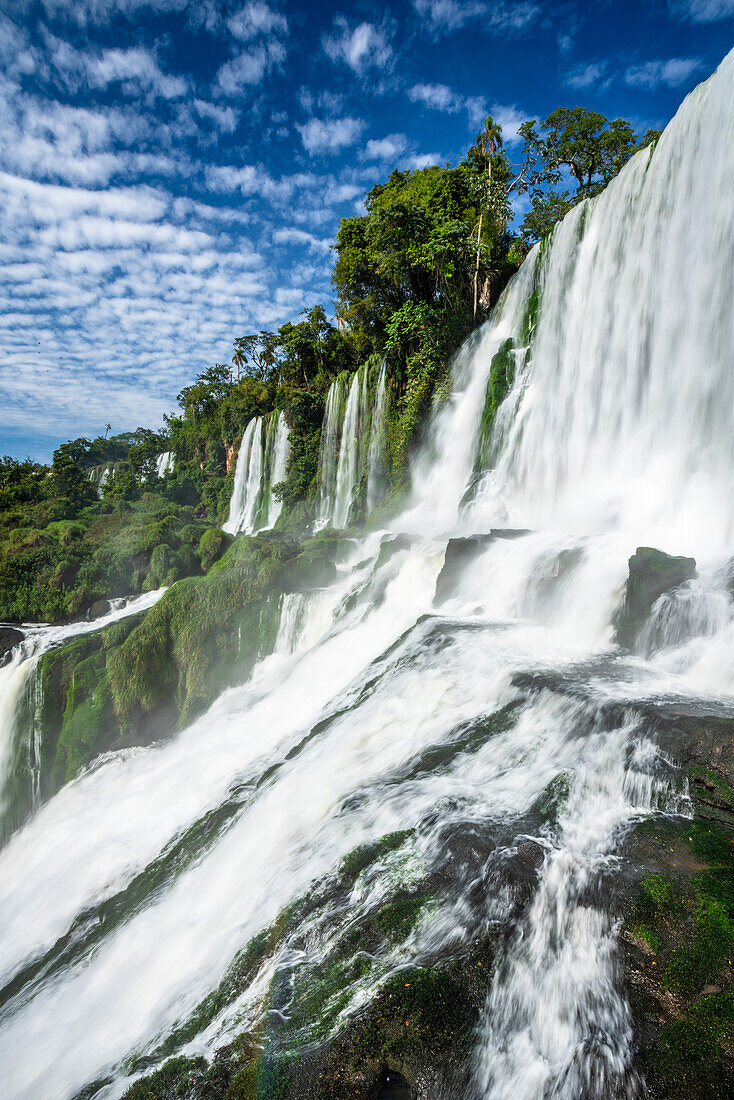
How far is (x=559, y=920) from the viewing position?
2805 millimetres

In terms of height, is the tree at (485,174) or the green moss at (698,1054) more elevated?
the tree at (485,174)

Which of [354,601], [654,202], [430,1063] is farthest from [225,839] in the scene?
[654,202]

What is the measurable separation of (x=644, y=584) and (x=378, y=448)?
14594 mm

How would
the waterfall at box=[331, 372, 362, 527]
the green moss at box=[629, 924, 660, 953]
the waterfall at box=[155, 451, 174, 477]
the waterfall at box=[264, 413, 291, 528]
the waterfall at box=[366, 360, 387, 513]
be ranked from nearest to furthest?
the green moss at box=[629, 924, 660, 953], the waterfall at box=[366, 360, 387, 513], the waterfall at box=[331, 372, 362, 527], the waterfall at box=[264, 413, 291, 528], the waterfall at box=[155, 451, 174, 477]

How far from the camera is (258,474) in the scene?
31.1m

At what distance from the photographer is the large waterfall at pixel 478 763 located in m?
2.84

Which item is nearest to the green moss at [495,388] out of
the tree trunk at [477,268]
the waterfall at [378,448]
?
the tree trunk at [477,268]

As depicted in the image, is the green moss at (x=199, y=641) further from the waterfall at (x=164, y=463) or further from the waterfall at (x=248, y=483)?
the waterfall at (x=164, y=463)

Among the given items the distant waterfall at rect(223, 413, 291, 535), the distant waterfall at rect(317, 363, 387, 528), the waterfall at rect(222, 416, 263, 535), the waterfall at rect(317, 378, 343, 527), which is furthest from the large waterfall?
the waterfall at rect(222, 416, 263, 535)

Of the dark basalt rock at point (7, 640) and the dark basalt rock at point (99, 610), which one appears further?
the dark basalt rock at point (99, 610)

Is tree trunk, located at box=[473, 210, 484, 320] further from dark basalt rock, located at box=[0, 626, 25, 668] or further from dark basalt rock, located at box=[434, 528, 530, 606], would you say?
dark basalt rock, located at box=[0, 626, 25, 668]

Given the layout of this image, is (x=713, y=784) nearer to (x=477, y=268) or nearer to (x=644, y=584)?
(x=644, y=584)

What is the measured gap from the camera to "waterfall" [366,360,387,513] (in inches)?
780

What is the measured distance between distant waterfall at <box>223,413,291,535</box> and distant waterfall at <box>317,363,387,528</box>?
4.45 m
